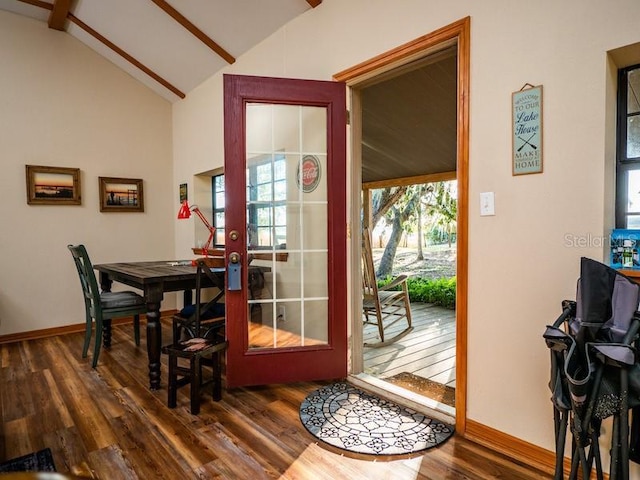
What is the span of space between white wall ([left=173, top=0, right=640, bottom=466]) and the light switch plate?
1.0 inches

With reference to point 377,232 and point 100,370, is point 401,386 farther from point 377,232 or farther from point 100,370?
point 377,232

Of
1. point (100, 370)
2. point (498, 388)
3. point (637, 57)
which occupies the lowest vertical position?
point (100, 370)

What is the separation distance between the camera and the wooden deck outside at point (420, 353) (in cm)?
288

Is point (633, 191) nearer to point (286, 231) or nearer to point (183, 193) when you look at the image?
point (286, 231)

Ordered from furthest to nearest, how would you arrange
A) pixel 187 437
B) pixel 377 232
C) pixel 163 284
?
pixel 377 232 < pixel 163 284 < pixel 187 437

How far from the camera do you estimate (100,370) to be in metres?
3.01

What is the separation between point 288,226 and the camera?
2.67 m

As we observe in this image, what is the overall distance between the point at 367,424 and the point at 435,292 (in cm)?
391

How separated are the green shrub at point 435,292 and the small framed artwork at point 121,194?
415cm

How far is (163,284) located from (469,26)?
2.57 m

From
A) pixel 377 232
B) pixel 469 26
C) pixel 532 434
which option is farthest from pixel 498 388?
pixel 377 232

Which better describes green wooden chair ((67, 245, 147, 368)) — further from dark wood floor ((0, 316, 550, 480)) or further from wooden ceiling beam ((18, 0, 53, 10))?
wooden ceiling beam ((18, 0, 53, 10))

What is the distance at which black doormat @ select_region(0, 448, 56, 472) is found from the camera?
5.62 ft

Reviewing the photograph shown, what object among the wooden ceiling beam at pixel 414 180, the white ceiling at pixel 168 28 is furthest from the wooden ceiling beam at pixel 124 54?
the wooden ceiling beam at pixel 414 180
